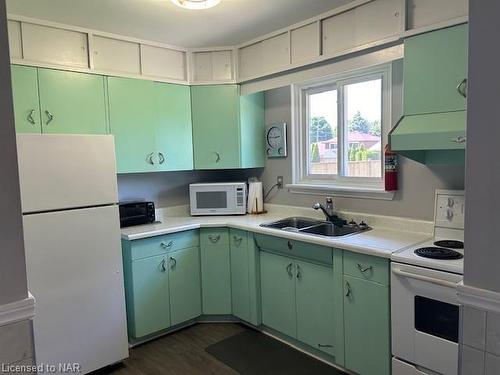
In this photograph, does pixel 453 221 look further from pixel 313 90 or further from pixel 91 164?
pixel 91 164

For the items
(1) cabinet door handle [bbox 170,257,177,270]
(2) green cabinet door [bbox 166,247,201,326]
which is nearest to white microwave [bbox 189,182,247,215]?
(2) green cabinet door [bbox 166,247,201,326]

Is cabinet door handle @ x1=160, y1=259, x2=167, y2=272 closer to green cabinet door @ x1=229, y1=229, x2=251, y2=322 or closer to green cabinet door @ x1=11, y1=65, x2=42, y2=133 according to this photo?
green cabinet door @ x1=229, y1=229, x2=251, y2=322

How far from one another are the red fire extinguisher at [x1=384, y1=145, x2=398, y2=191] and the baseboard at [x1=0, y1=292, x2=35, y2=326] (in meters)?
2.21

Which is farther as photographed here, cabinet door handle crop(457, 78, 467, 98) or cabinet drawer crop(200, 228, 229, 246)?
cabinet drawer crop(200, 228, 229, 246)

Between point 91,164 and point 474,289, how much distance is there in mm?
2158

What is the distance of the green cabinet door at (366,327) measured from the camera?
2.05 metres

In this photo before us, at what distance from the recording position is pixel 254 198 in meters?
3.41

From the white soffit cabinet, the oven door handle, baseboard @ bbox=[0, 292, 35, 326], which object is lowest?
the oven door handle

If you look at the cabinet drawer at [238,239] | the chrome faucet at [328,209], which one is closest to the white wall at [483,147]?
the chrome faucet at [328,209]

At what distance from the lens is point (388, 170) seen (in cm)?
253

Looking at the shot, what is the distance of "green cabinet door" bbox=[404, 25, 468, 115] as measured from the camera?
6.10 ft

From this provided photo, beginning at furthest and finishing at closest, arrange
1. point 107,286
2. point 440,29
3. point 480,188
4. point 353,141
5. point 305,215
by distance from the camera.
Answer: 1. point 305,215
2. point 353,141
3. point 107,286
4. point 440,29
5. point 480,188

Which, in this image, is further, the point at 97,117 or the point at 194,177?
the point at 194,177

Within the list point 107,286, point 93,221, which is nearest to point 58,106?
point 93,221
